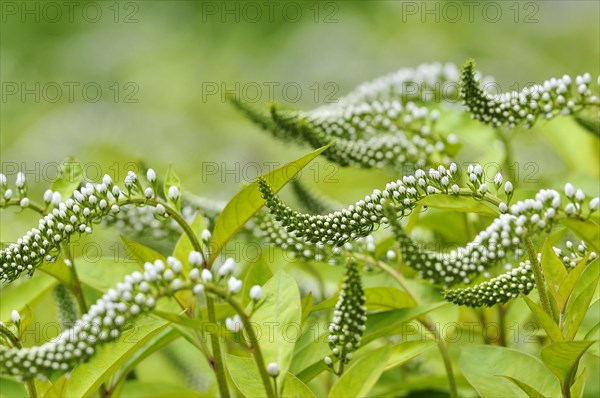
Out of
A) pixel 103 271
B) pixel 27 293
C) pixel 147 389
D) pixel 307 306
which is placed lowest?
pixel 147 389

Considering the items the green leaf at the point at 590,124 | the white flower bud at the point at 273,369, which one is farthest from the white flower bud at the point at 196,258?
the green leaf at the point at 590,124

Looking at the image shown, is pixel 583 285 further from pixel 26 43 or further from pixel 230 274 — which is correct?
pixel 26 43

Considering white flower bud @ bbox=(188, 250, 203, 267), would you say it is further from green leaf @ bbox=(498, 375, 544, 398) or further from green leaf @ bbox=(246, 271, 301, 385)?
green leaf @ bbox=(498, 375, 544, 398)

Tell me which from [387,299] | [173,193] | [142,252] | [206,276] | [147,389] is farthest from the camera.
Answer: [147,389]

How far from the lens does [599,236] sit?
1752 millimetres

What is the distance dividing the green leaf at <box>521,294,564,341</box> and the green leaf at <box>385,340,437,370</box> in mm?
324

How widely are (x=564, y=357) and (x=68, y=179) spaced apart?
4.54 ft

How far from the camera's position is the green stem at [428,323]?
89.7 inches

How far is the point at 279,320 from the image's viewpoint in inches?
75.4

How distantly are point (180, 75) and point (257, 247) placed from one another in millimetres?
7636

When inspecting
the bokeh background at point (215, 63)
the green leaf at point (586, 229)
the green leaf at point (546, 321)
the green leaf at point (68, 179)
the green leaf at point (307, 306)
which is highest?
the green leaf at point (586, 229)

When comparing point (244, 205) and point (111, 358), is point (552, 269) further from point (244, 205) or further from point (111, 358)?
point (111, 358)

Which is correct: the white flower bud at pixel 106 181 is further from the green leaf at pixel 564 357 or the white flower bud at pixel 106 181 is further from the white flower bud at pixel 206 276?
the green leaf at pixel 564 357

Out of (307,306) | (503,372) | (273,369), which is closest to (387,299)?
(307,306)
